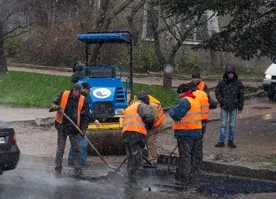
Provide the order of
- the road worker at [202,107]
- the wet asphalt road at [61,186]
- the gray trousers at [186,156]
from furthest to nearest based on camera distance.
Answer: the road worker at [202,107] → the gray trousers at [186,156] → the wet asphalt road at [61,186]

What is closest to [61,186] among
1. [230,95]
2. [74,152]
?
[74,152]

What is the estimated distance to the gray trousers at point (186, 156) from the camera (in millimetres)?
11180

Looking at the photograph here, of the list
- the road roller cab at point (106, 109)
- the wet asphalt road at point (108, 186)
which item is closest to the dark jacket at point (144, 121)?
the wet asphalt road at point (108, 186)

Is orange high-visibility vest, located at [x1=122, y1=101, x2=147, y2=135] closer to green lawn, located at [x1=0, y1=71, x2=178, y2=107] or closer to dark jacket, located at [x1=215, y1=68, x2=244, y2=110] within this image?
dark jacket, located at [x1=215, y1=68, x2=244, y2=110]

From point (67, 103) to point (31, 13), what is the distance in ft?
93.6

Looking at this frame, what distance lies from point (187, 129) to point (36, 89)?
14459 mm

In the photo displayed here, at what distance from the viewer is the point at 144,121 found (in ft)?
36.3

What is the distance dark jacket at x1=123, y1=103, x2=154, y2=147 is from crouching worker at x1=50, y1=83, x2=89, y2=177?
1.25 meters

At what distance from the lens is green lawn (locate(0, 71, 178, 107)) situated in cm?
2191

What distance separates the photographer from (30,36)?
34.6 meters

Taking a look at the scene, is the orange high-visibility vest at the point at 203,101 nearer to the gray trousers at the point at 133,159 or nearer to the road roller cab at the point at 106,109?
the gray trousers at the point at 133,159

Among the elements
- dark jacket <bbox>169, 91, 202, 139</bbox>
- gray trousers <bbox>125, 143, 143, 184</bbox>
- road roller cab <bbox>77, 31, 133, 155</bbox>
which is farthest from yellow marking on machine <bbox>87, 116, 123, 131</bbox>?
dark jacket <bbox>169, 91, 202, 139</bbox>

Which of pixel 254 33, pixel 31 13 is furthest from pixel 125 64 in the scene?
pixel 254 33

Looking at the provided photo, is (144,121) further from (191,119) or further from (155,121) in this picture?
(191,119)
